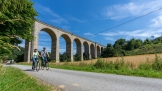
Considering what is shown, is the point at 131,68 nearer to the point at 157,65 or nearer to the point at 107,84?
the point at 157,65

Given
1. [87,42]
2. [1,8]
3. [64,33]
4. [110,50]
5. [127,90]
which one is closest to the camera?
[1,8]

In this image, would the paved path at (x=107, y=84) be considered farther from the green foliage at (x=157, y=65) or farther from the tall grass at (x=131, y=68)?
the green foliage at (x=157, y=65)

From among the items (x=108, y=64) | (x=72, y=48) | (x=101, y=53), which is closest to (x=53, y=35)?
(x=72, y=48)

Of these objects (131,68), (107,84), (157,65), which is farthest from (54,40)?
(107,84)

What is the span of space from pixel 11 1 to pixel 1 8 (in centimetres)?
27

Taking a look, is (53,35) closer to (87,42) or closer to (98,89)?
(87,42)

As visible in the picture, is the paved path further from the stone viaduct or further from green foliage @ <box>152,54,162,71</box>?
the stone viaduct

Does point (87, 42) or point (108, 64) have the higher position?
point (87, 42)

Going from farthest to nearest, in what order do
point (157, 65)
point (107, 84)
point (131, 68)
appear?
point (131, 68)
point (157, 65)
point (107, 84)

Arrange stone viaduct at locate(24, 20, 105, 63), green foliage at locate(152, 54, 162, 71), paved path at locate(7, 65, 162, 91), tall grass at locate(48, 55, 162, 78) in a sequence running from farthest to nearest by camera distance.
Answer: stone viaduct at locate(24, 20, 105, 63), green foliage at locate(152, 54, 162, 71), tall grass at locate(48, 55, 162, 78), paved path at locate(7, 65, 162, 91)

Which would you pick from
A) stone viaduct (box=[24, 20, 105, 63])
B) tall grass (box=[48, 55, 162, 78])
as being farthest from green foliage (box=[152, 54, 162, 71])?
stone viaduct (box=[24, 20, 105, 63])

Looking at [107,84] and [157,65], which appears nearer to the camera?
[107,84]

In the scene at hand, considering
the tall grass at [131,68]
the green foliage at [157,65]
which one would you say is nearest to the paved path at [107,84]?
the tall grass at [131,68]

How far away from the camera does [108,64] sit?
9.68 metres
